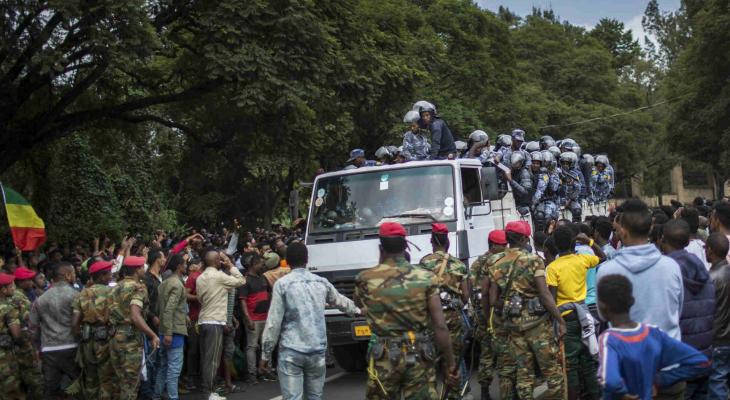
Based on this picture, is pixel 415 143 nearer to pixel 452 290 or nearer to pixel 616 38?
pixel 452 290

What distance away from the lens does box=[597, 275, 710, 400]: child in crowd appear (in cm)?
468

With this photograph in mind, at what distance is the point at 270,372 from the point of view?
12.5 metres

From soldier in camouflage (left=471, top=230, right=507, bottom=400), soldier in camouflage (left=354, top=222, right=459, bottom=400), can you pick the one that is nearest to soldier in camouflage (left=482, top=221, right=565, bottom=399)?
soldier in camouflage (left=471, top=230, right=507, bottom=400)

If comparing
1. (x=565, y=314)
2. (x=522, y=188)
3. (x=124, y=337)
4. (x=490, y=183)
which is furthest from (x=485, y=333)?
(x=522, y=188)

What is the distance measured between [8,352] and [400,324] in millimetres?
5027

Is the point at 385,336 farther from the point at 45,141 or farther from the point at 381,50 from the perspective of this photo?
the point at 381,50

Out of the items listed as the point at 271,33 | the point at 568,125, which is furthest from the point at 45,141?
the point at 568,125

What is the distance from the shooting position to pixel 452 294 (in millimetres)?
8617

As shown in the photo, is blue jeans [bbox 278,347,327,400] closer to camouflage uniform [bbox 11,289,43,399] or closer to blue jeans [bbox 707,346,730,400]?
blue jeans [bbox 707,346,730,400]

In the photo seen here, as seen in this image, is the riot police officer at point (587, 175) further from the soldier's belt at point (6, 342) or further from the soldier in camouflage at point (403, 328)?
the soldier in camouflage at point (403, 328)

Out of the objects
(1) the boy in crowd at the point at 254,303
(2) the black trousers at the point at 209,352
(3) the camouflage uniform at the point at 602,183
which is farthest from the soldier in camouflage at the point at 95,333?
(3) the camouflage uniform at the point at 602,183

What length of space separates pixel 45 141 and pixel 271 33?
5.14 metres

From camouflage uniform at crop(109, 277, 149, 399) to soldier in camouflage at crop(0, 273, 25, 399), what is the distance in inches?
45.4

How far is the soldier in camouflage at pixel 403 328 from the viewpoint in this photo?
6.07 m
